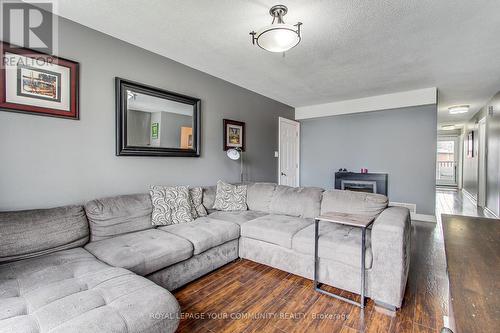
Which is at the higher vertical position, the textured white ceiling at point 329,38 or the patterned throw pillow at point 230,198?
the textured white ceiling at point 329,38

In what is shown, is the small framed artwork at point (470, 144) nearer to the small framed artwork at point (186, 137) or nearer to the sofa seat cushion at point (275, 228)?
the sofa seat cushion at point (275, 228)

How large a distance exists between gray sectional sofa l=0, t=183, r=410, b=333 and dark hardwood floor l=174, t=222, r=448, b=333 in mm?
122

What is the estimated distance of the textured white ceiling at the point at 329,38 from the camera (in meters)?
2.07

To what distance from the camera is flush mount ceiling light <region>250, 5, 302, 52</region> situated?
1.92m

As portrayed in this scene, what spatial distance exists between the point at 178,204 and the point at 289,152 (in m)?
3.44

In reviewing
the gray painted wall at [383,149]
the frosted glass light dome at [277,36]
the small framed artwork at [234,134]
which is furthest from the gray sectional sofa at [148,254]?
the gray painted wall at [383,149]

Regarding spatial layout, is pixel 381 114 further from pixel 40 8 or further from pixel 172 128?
pixel 40 8

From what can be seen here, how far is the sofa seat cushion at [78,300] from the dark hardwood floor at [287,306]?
588 mm

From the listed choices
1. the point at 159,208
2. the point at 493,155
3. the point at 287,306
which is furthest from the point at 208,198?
the point at 493,155

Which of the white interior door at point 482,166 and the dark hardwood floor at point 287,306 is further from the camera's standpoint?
the white interior door at point 482,166

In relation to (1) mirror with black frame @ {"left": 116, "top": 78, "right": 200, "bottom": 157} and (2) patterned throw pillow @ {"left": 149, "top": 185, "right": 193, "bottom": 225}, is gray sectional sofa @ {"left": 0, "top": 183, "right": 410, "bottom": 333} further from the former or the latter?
(1) mirror with black frame @ {"left": 116, "top": 78, "right": 200, "bottom": 157}

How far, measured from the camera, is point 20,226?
1.78 m

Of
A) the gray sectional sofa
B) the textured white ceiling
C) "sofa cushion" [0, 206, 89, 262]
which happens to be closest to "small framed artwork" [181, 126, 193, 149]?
the gray sectional sofa

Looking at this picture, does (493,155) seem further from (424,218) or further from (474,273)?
(474,273)
